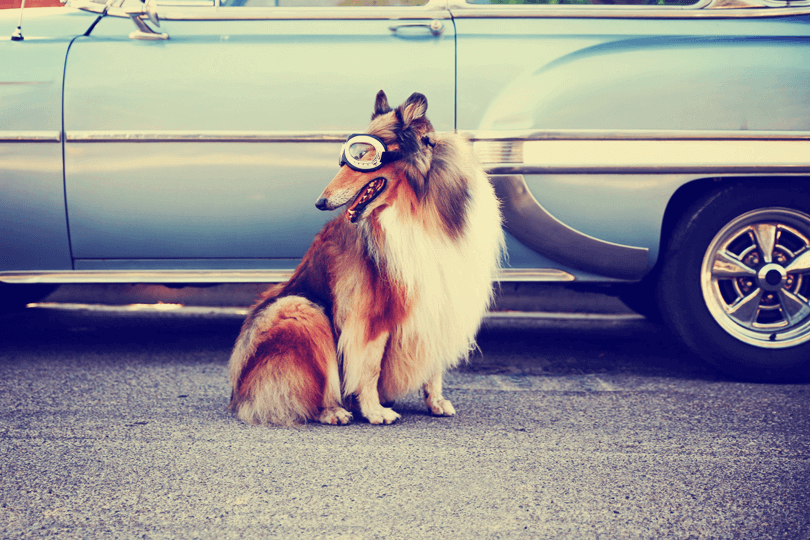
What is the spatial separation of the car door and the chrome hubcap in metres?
1.38

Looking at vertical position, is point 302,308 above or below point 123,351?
above

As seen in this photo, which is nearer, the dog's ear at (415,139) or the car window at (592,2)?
the dog's ear at (415,139)

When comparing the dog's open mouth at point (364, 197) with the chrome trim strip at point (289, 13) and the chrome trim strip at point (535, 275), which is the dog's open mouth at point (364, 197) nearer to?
the chrome trim strip at point (535, 275)

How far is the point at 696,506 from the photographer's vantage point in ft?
6.32

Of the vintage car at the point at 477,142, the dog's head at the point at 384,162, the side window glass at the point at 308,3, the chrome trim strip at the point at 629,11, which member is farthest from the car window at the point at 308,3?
the dog's head at the point at 384,162

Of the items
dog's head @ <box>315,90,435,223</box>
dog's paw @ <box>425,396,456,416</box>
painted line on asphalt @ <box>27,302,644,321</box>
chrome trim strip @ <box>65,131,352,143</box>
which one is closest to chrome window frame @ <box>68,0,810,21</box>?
chrome trim strip @ <box>65,131,352,143</box>

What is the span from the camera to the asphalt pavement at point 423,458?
1.82m

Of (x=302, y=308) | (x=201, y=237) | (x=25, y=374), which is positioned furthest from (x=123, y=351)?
(x=302, y=308)

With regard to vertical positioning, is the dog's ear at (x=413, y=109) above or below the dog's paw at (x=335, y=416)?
above

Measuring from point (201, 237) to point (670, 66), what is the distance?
7.24 feet

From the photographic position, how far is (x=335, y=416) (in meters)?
2.62

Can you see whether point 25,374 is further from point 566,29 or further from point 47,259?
point 566,29

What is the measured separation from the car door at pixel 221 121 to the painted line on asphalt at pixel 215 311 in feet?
6.03

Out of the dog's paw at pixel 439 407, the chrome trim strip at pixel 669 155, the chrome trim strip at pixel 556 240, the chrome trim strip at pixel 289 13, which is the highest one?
the chrome trim strip at pixel 289 13
